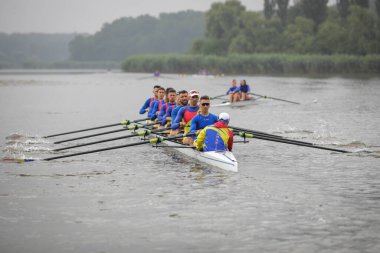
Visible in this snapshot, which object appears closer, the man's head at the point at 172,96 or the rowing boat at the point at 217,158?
the rowing boat at the point at 217,158

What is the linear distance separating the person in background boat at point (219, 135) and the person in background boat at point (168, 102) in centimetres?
446

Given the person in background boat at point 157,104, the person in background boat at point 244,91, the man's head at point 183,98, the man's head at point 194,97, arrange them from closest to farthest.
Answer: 1. the man's head at point 194,97
2. the man's head at point 183,98
3. the person in background boat at point 157,104
4. the person in background boat at point 244,91

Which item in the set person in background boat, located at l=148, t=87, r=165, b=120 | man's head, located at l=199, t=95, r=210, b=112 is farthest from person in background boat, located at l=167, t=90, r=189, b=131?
person in background boat, located at l=148, t=87, r=165, b=120

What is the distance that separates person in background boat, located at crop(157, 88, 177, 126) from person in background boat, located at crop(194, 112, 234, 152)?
4462mm

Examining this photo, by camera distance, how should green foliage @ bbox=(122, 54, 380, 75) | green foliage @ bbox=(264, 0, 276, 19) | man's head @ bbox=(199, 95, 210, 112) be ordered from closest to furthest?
man's head @ bbox=(199, 95, 210, 112), green foliage @ bbox=(122, 54, 380, 75), green foliage @ bbox=(264, 0, 276, 19)

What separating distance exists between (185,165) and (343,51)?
2765 inches

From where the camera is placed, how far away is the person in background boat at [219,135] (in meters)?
14.3

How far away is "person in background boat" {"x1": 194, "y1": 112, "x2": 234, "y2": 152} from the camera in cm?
1427

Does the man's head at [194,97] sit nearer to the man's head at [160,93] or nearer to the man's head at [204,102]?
the man's head at [204,102]

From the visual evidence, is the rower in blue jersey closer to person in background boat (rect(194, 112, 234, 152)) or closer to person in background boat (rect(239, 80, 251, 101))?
person in background boat (rect(194, 112, 234, 152))

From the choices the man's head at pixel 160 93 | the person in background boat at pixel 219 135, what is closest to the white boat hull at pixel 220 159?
the person in background boat at pixel 219 135

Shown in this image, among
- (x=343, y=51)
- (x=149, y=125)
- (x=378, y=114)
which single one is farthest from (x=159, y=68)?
(x=149, y=125)

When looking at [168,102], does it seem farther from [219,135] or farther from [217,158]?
[217,158]

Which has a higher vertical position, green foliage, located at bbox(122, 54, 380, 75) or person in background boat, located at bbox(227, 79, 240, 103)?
green foliage, located at bbox(122, 54, 380, 75)
